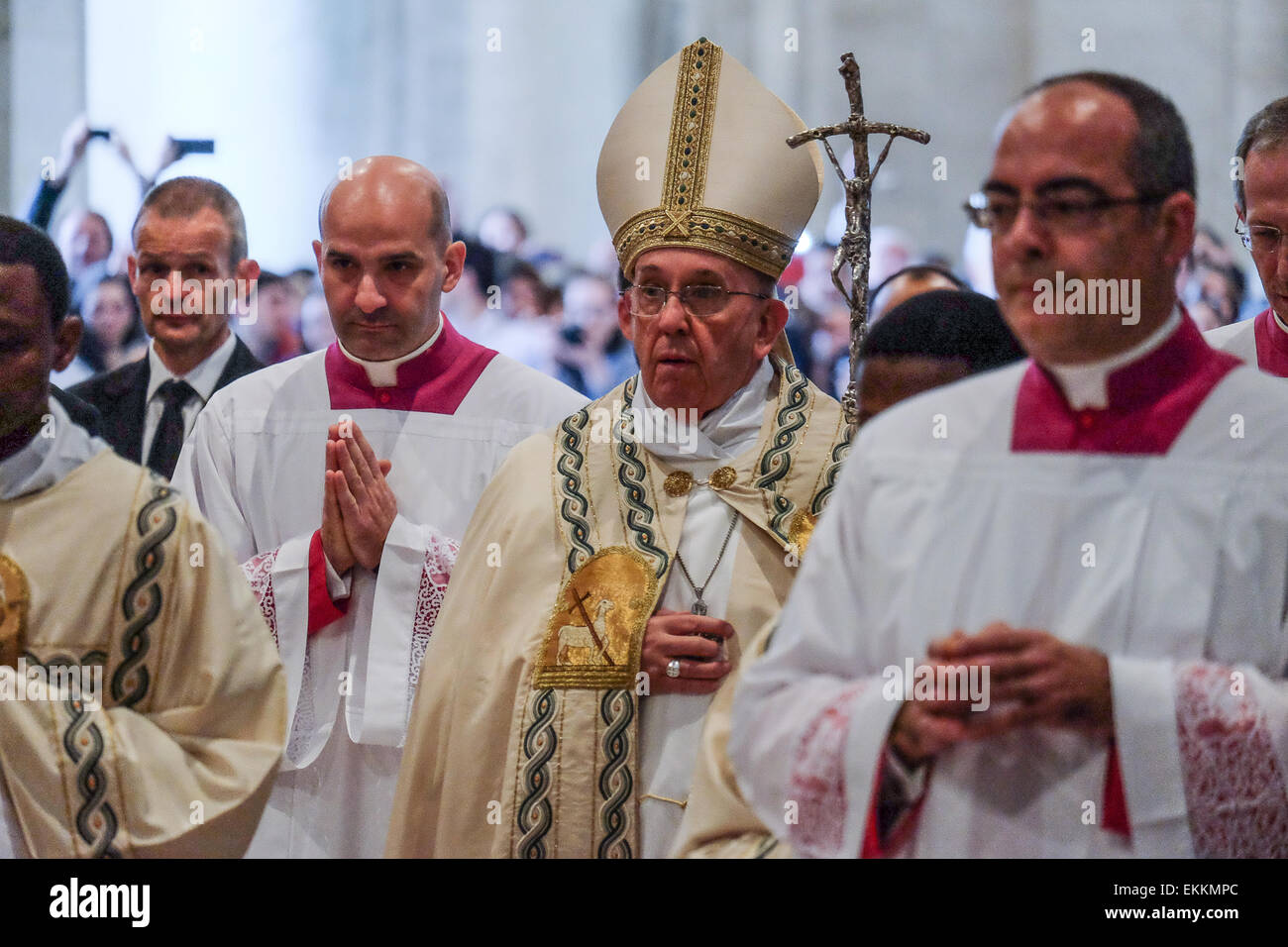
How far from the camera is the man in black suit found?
16.5 ft

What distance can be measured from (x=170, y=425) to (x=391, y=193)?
91 cm

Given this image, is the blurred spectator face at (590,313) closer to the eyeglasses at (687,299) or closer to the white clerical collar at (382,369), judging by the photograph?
the white clerical collar at (382,369)

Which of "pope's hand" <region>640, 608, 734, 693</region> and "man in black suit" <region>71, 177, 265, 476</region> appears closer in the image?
"pope's hand" <region>640, 608, 734, 693</region>

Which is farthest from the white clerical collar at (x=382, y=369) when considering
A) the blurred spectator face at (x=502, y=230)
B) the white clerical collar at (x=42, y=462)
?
the blurred spectator face at (x=502, y=230)

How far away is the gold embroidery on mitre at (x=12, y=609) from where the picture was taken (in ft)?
12.8

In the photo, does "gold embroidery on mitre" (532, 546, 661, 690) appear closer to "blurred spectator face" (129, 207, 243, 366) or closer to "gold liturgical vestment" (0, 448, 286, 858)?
"gold liturgical vestment" (0, 448, 286, 858)

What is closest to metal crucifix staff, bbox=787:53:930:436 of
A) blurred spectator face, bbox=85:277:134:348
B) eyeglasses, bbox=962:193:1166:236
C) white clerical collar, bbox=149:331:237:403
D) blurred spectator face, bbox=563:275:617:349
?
eyeglasses, bbox=962:193:1166:236

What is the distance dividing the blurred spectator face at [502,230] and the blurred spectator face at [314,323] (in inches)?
56.0

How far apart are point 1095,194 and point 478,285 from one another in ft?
10.6

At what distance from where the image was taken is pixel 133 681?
3926 millimetres

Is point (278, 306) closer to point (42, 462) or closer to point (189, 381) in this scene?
point (189, 381)

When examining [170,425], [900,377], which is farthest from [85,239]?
[900,377]

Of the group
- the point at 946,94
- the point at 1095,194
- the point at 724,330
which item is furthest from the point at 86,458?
the point at 946,94

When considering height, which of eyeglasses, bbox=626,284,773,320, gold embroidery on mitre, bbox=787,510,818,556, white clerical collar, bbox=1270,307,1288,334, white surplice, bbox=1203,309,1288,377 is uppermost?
eyeglasses, bbox=626,284,773,320
